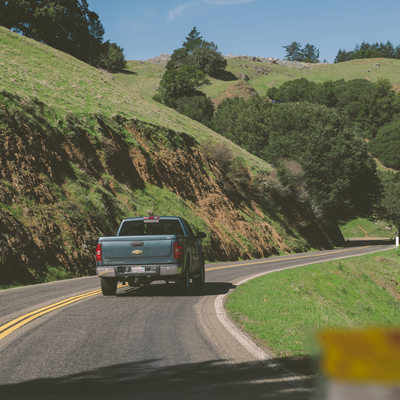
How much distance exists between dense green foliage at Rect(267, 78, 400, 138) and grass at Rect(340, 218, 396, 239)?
987 inches

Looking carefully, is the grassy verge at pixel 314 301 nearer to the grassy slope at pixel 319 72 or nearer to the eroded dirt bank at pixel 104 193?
the eroded dirt bank at pixel 104 193

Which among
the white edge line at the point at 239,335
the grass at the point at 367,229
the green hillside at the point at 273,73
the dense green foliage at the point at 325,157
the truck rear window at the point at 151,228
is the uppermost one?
the green hillside at the point at 273,73

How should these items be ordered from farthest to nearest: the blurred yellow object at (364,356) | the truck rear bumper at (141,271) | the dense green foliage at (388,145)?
the dense green foliage at (388,145), the truck rear bumper at (141,271), the blurred yellow object at (364,356)

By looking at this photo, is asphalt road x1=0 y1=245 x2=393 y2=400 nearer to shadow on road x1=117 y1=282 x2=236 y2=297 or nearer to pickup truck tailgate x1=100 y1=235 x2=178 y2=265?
pickup truck tailgate x1=100 y1=235 x2=178 y2=265

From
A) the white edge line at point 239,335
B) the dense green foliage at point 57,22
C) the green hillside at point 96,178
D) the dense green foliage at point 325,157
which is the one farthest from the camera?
the dense green foliage at point 57,22

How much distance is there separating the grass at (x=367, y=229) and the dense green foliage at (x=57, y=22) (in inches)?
2044

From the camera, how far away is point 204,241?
32.8m

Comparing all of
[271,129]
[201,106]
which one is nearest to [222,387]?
[271,129]

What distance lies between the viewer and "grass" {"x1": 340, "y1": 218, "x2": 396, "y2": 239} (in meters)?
87.9

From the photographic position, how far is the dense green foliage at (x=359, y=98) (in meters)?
111

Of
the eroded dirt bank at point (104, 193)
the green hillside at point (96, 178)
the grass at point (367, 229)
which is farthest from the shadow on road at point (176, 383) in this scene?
the grass at point (367, 229)

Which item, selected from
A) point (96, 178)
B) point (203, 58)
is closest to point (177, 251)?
point (96, 178)


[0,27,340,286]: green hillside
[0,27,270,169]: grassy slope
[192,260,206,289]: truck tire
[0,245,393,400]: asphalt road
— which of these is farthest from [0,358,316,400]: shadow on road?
[0,27,270,169]: grassy slope

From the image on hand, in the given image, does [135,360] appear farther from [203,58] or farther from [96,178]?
[203,58]
